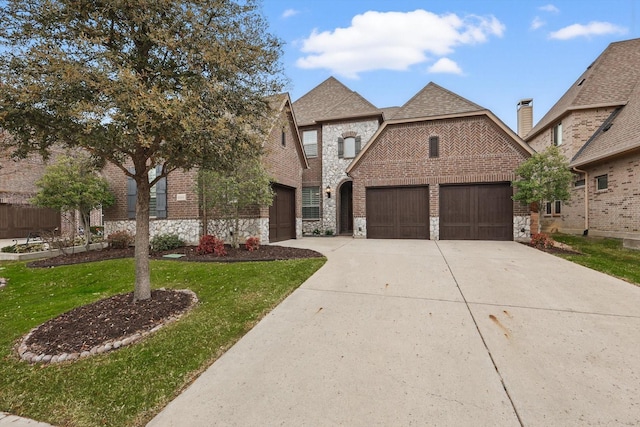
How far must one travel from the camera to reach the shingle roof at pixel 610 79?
14.0 meters

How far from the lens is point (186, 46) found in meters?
3.54

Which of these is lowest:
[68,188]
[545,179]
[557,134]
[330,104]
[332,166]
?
[68,188]

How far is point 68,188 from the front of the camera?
10008 mm

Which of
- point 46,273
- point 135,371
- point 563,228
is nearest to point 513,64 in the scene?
point 563,228

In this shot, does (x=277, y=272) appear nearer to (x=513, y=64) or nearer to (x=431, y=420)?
(x=431, y=420)

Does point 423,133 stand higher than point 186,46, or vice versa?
point 423,133

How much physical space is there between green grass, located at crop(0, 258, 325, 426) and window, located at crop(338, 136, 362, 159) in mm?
10668

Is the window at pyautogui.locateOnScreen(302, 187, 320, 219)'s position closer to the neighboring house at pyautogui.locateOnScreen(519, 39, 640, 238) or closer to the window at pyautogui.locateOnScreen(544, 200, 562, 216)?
the neighboring house at pyautogui.locateOnScreen(519, 39, 640, 238)

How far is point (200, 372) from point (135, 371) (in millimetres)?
639

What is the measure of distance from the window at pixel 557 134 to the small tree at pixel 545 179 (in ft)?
27.1

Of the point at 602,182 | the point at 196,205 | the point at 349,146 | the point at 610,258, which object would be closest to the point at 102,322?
the point at 196,205

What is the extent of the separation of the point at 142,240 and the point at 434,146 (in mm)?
11587

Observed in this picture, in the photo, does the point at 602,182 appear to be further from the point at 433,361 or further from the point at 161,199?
the point at 161,199

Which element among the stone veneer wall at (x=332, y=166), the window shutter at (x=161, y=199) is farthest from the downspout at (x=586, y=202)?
the window shutter at (x=161, y=199)
